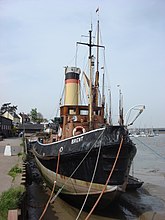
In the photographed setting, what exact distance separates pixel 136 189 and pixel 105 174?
698 cm

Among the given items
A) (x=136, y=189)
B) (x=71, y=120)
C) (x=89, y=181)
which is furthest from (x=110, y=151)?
(x=136, y=189)

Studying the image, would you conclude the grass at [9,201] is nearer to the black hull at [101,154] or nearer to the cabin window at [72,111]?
the black hull at [101,154]

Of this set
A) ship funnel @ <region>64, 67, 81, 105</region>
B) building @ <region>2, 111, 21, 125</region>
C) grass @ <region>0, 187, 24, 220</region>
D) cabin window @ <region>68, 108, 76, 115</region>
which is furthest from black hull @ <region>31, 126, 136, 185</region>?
building @ <region>2, 111, 21, 125</region>

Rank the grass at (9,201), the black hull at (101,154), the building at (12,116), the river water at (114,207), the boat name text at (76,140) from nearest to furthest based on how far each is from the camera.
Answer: the grass at (9,201), the black hull at (101,154), the boat name text at (76,140), the river water at (114,207), the building at (12,116)

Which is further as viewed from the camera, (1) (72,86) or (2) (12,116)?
(2) (12,116)

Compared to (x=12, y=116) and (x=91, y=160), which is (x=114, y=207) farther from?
(x=12, y=116)

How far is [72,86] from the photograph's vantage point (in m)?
14.8

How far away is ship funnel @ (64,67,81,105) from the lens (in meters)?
14.5

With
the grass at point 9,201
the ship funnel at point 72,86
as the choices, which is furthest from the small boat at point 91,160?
the grass at point 9,201

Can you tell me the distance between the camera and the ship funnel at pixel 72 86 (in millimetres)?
14492

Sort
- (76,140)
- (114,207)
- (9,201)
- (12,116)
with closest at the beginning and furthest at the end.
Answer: (9,201), (76,140), (114,207), (12,116)

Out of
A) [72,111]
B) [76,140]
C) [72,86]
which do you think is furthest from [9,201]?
[72,86]

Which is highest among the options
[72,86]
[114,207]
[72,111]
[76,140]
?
[72,86]

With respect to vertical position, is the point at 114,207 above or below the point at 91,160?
below
